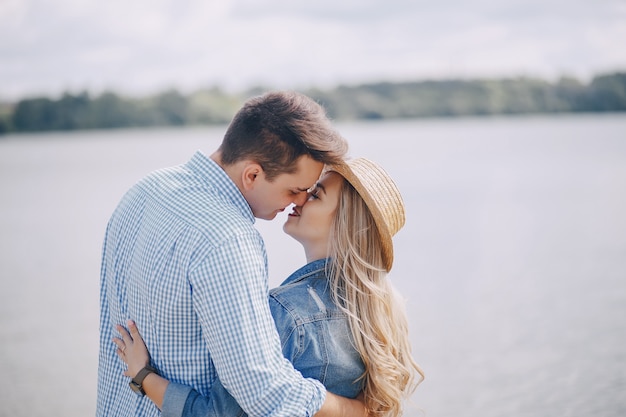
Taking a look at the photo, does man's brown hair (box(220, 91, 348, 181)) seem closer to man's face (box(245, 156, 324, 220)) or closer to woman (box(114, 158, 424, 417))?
man's face (box(245, 156, 324, 220))

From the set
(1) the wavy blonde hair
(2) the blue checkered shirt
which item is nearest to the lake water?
(1) the wavy blonde hair

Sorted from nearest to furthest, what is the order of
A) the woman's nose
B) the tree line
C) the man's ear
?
the man's ear
the woman's nose
the tree line

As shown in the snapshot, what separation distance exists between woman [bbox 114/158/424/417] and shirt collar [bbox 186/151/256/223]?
0.36 metres

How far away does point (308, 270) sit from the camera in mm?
2639

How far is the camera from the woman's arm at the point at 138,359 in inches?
83.9

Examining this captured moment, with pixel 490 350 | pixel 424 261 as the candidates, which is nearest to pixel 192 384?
pixel 490 350

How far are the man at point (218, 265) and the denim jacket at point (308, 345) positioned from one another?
66 millimetres

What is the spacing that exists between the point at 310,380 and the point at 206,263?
0.52 metres

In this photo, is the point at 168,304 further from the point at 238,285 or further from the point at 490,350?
the point at 490,350

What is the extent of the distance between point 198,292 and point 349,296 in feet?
2.56

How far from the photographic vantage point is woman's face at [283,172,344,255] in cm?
273

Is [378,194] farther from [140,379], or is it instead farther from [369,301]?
[140,379]

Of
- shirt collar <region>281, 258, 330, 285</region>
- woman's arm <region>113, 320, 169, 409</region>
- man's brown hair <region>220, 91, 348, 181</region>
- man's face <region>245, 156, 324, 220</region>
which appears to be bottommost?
woman's arm <region>113, 320, 169, 409</region>

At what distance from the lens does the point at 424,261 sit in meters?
9.63
